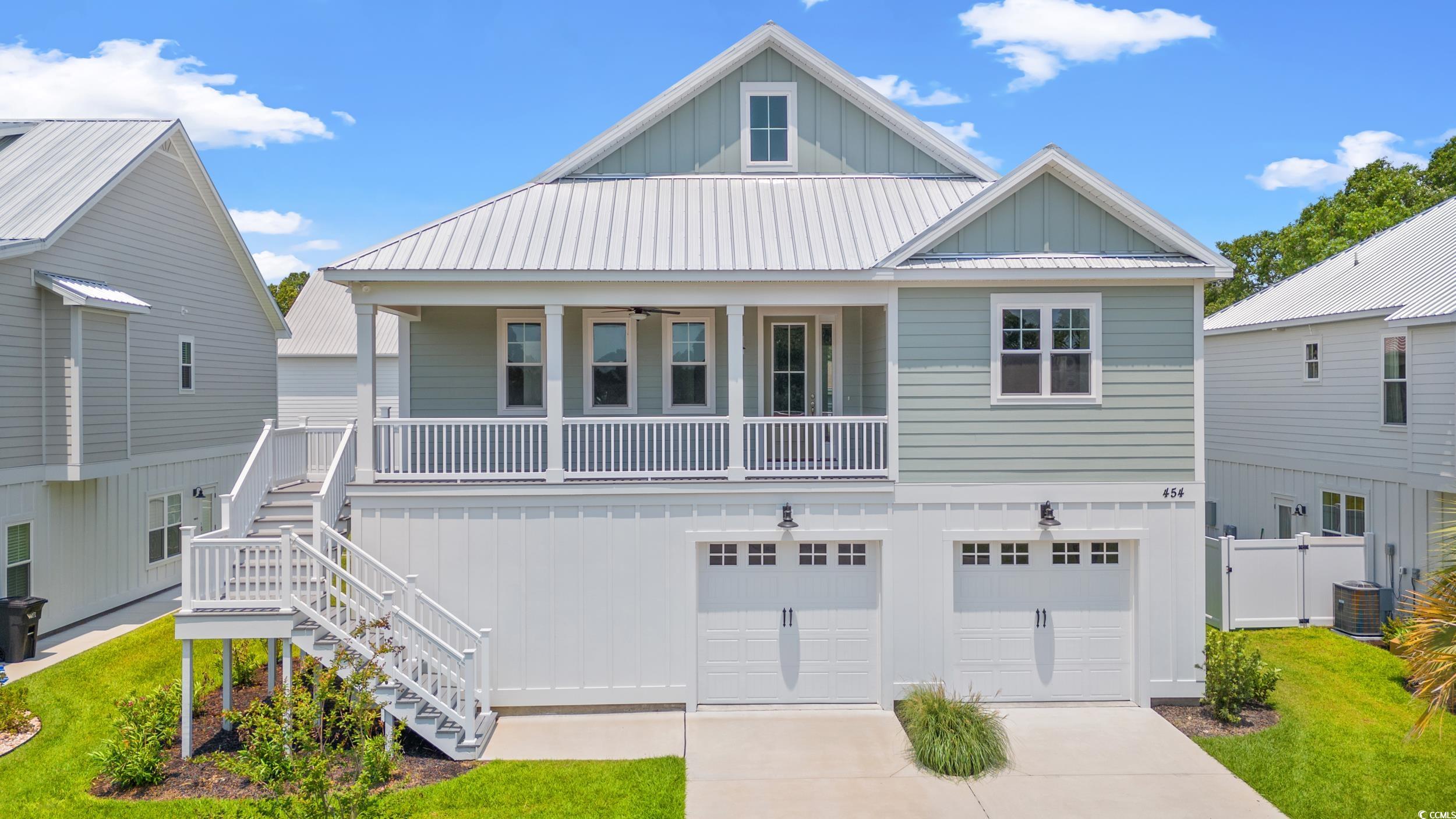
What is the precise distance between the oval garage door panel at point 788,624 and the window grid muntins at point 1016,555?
5.75 ft

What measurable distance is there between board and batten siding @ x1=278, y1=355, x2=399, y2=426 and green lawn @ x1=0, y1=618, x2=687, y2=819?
71.4ft

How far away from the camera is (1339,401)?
600 inches

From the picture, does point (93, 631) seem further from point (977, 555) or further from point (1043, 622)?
point (1043, 622)

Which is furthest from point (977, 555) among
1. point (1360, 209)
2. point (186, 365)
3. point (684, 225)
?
point (1360, 209)

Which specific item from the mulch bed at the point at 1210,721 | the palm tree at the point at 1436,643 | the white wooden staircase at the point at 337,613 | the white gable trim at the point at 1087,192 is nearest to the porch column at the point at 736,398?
the white gable trim at the point at 1087,192

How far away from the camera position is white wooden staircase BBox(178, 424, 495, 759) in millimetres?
9656

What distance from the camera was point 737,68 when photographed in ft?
45.8

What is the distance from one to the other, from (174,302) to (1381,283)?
23.6 metres

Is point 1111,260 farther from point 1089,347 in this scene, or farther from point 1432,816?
point 1432,816

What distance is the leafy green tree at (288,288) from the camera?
55.2 metres

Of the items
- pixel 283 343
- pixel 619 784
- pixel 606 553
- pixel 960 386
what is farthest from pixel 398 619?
pixel 283 343

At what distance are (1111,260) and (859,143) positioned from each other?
4.87 m

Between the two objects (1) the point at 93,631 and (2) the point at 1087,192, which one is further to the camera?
(1) the point at 93,631

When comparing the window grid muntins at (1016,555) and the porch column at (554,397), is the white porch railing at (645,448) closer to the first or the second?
the porch column at (554,397)
